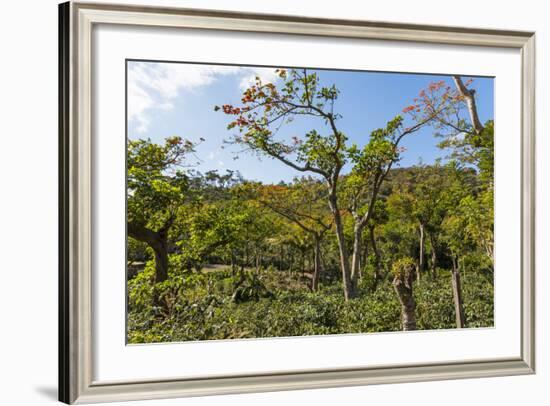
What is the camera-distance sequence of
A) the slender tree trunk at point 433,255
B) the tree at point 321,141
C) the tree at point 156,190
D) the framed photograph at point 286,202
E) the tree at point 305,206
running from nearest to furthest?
the framed photograph at point 286,202, the tree at point 156,190, the tree at point 321,141, the tree at point 305,206, the slender tree trunk at point 433,255

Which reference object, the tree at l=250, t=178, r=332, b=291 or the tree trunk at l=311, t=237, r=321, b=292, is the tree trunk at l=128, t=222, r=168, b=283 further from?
the tree trunk at l=311, t=237, r=321, b=292

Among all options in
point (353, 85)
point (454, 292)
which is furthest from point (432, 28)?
point (454, 292)

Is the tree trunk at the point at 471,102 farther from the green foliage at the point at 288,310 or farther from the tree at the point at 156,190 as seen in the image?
the tree at the point at 156,190

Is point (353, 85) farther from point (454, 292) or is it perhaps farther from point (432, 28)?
point (454, 292)

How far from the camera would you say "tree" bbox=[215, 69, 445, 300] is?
2.23 metres

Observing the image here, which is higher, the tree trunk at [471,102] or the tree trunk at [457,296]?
the tree trunk at [471,102]

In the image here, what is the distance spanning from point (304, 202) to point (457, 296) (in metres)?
0.96

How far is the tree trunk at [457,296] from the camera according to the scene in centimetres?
229

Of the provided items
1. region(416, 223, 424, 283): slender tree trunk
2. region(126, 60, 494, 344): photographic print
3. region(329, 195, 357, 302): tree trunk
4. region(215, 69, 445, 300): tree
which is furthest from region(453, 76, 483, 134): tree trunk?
region(329, 195, 357, 302): tree trunk

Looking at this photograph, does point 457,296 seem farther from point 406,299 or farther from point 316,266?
point 316,266

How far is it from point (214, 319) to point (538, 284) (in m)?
1.62

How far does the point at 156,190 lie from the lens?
7.02 feet

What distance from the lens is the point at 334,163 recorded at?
2.42m

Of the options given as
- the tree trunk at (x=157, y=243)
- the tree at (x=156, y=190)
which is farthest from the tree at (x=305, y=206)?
the tree trunk at (x=157, y=243)
